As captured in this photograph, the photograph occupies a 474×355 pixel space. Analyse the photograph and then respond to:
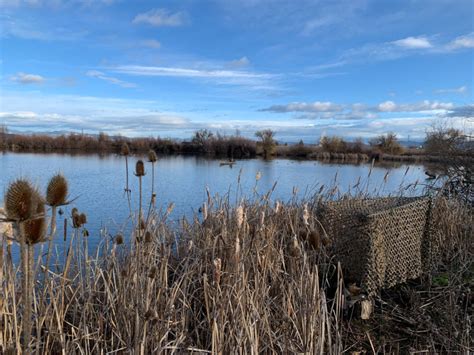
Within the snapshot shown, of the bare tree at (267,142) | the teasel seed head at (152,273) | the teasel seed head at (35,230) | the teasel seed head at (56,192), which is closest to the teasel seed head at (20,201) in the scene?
the teasel seed head at (35,230)

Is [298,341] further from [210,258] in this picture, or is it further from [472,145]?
[472,145]

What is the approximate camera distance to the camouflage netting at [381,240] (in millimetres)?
3938

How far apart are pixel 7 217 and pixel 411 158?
130 ft

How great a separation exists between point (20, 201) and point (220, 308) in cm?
136

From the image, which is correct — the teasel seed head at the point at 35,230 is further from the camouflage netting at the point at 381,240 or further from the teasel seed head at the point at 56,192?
the camouflage netting at the point at 381,240

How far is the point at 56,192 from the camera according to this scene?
5.98ft

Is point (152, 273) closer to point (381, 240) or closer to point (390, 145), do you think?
point (381, 240)

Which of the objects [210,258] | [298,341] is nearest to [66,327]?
[210,258]

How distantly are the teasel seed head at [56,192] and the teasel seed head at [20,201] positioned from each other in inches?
7.3

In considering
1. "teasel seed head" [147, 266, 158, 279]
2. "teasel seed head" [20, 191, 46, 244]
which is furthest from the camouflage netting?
"teasel seed head" [20, 191, 46, 244]

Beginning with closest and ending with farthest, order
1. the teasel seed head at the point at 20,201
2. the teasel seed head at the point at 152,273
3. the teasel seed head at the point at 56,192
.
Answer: the teasel seed head at the point at 20,201, the teasel seed head at the point at 56,192, the teasel seed head at the point at 152,273

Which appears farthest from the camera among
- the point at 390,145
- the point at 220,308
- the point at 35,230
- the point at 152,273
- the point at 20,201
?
the point at 390,145

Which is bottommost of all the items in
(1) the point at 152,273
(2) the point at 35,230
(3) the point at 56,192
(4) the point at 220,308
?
(4) the point at 220,308

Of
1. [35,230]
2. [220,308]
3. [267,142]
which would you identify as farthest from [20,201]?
[267,142]
